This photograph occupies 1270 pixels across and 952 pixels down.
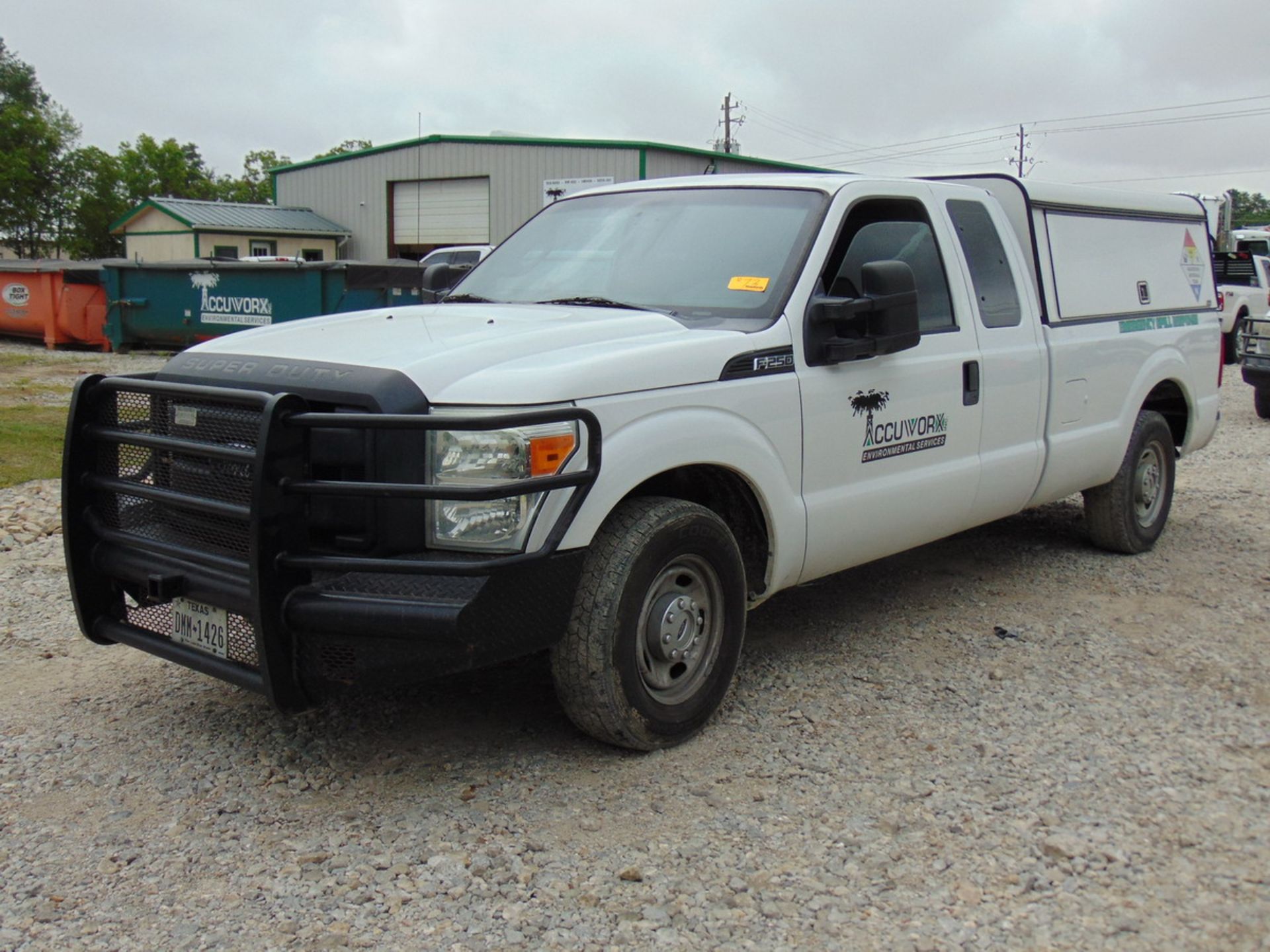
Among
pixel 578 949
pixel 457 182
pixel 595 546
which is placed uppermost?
pixel 457 182

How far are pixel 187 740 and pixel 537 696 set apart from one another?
1252 mm

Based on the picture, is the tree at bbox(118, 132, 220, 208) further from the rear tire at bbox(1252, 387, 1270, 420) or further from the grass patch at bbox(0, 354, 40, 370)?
the rear tire at bbox(1252, 387, 1270, 420)

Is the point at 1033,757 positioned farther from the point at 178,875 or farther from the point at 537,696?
the point at 178,875

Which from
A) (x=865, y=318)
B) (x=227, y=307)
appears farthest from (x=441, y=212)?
(x=865, y=318)

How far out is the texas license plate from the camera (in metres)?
3.68

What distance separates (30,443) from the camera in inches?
382

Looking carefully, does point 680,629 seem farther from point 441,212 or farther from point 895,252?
point 441,212

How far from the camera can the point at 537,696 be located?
4555 mm

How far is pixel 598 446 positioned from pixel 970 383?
2.32 meters

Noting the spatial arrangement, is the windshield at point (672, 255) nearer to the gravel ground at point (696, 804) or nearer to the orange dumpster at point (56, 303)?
the gravel ground at point (696, 804)

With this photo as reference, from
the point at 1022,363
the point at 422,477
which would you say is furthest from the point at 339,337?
the point at 1022,363

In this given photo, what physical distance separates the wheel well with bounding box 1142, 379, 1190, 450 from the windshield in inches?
132

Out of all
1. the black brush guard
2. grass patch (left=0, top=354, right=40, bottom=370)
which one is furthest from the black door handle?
grass patch (left=0, top=354, right=40, bottom=370)

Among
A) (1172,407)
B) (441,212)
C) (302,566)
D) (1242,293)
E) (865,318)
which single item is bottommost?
(302,566)
